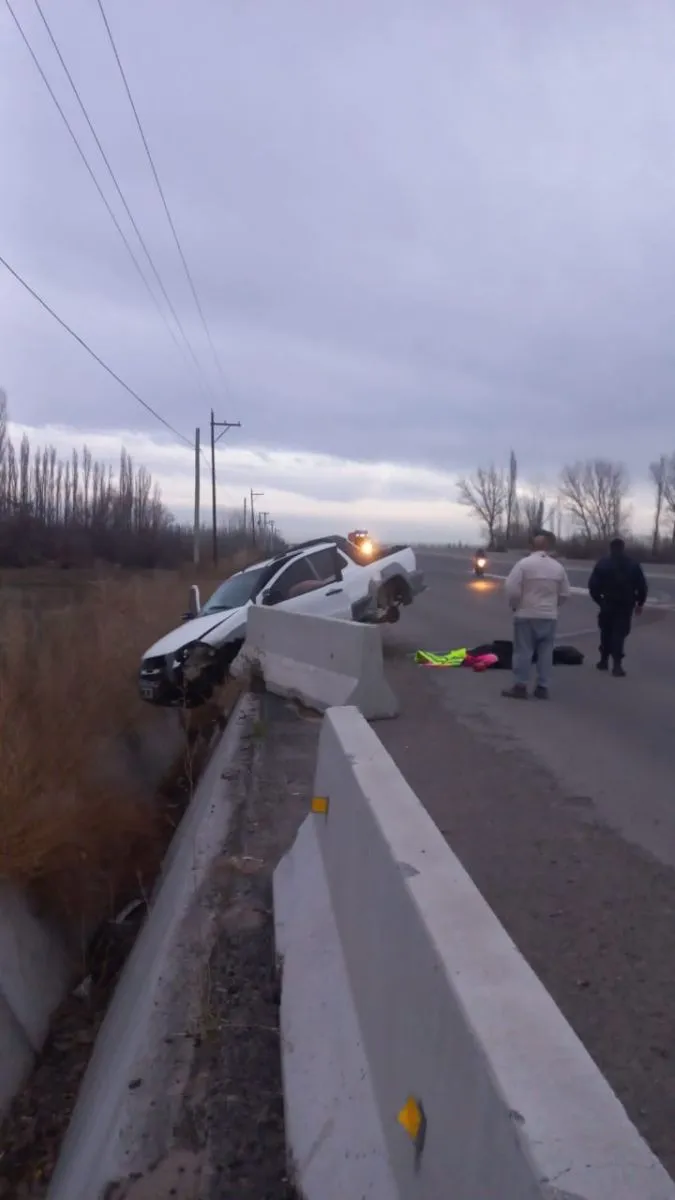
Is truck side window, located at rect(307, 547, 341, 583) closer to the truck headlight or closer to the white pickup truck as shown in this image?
the white pickup truck

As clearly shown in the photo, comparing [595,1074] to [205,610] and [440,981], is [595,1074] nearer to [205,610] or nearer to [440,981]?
[440,981]

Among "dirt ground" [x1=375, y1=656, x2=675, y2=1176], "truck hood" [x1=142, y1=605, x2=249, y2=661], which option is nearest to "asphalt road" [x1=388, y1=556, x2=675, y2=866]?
"dirt ground" [x1=375, y1=656, x2=675, y2=1176]

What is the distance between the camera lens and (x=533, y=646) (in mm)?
12047

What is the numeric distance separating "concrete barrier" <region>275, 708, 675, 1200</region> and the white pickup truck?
9587 mm

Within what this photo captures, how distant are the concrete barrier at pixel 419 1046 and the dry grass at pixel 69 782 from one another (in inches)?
155

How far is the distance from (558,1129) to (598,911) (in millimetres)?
3390

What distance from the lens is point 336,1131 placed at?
297 cm

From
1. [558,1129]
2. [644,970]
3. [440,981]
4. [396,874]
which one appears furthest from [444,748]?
[558,1129]

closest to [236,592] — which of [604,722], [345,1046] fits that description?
[604,722]

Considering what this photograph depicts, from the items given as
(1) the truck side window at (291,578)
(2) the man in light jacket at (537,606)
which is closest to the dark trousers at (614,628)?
(2) the man in light jacket at (537,606)

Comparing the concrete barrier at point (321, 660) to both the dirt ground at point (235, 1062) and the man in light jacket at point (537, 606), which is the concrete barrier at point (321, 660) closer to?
the man in light jacket at point (537, 606)

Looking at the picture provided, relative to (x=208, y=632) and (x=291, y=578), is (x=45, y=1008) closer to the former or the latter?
Answer: (x=208, y=632)

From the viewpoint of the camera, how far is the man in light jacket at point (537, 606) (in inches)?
466

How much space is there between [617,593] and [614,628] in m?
0.55
